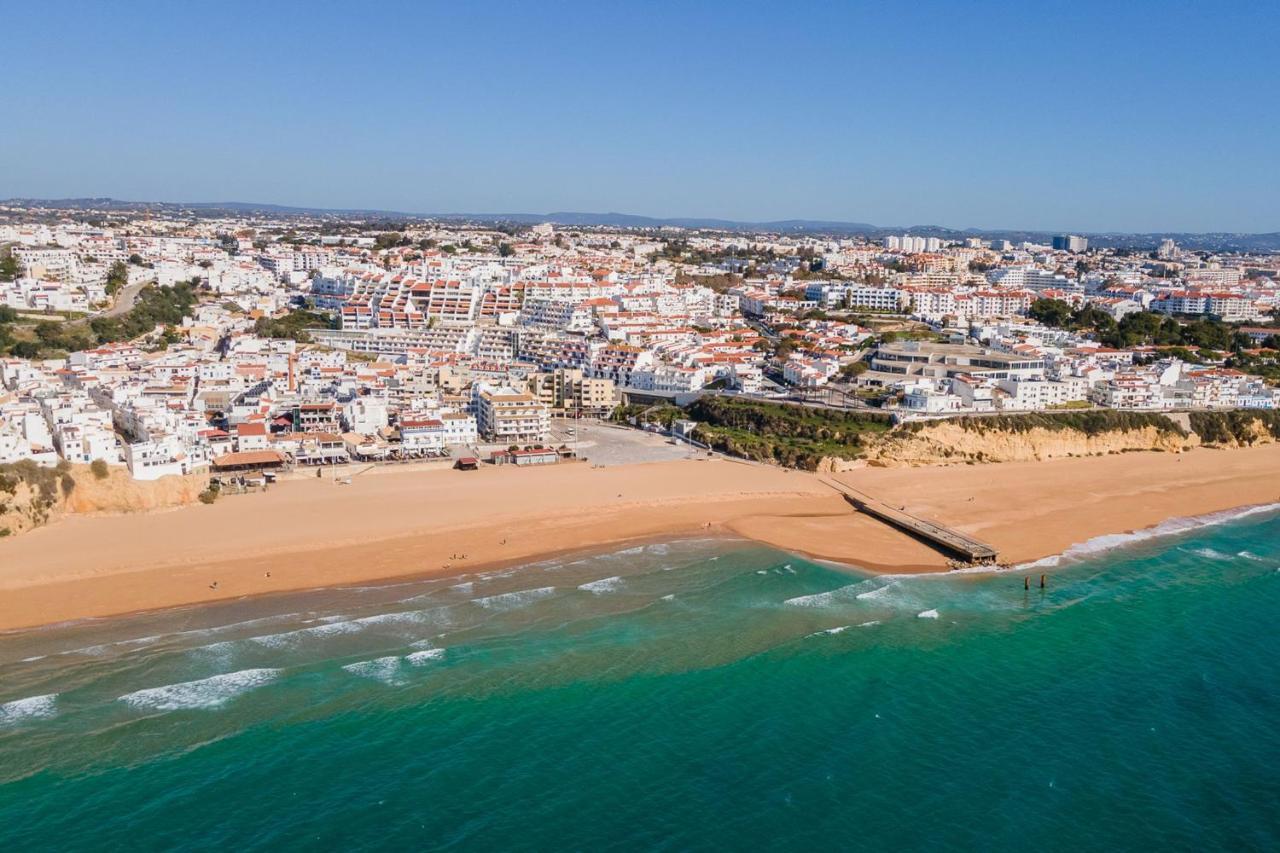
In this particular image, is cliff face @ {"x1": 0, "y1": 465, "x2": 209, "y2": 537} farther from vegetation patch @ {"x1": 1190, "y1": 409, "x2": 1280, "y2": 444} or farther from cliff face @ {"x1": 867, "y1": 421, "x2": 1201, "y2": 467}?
vegetation patch @ {"x1": 1190, "y1": 409, "x2": 1280, "y2": 444}

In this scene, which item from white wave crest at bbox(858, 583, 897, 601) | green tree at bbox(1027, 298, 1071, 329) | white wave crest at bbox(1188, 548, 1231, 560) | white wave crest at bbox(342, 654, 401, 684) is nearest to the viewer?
white wave crest at bbox(342, 654, 401, 684)

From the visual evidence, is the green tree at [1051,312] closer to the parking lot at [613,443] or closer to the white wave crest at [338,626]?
the parking lot at [613,443]

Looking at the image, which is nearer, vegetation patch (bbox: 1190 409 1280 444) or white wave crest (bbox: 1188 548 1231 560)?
white wave crest (bbox: 1188 548 1231 560)

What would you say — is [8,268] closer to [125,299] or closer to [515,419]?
[125,299]

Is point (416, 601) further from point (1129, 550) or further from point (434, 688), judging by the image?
point (1129, 550)

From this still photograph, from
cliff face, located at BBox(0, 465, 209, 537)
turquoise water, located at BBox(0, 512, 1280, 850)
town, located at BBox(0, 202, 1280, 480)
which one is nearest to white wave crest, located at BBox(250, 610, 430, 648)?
turquoise water, located at BBox(0, 512, 1280, 850)

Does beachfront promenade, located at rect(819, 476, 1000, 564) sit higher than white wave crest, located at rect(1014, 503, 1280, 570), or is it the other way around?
beachfront promenade, located at rect(819, 476, 1000, 564)

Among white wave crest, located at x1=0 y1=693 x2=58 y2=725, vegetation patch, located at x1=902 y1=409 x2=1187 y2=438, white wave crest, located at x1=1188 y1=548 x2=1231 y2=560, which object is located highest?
vegetation patch, located at x1=902 y1=409 x2=1187 y2=438
